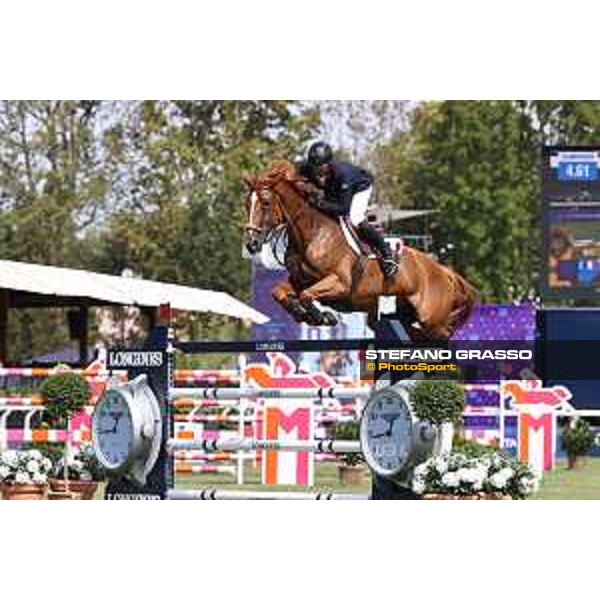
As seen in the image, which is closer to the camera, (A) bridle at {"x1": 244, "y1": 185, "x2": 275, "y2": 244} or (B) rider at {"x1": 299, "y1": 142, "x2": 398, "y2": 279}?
(A) bridle at {"x1": 244, "y1": 185, "x2": 275, "y2": 244}

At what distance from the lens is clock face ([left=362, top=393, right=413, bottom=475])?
10.6m

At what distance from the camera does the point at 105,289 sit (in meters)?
18.5

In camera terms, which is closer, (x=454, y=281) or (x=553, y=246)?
(x=454, y=281)

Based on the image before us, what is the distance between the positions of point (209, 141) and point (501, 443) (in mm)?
13843

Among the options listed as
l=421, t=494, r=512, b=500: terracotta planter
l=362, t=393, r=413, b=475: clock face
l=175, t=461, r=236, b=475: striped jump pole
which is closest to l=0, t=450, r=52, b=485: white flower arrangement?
l=362, t=393, r=413, b=475: clock face

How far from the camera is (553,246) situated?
1703cm

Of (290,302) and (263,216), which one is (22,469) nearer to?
(290,302)

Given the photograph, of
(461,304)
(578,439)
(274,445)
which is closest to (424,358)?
(274,445)

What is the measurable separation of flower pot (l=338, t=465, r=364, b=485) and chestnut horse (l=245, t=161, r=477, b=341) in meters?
1.20

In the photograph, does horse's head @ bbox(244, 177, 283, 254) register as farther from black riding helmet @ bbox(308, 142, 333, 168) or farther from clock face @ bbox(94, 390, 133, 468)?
clock face @ bbox(94, 390, 133, 468)

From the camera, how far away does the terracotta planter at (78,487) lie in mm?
12258
